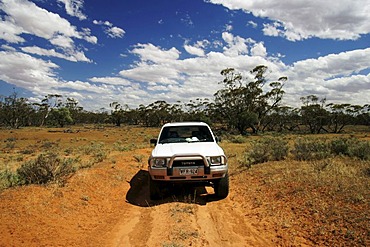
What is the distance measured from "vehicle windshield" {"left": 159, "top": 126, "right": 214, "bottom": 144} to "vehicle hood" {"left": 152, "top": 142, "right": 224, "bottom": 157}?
395mm

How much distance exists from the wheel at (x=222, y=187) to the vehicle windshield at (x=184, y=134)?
56.4 inches

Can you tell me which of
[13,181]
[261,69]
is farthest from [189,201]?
[261,69]

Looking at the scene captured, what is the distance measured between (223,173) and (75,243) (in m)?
3.30

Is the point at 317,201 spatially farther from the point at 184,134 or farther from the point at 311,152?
the point at 311,152

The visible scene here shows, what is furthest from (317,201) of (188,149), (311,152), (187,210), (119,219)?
(311,152)

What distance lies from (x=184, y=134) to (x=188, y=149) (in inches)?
73.1

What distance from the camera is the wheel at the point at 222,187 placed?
6327mm

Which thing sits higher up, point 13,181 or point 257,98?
point 257,98

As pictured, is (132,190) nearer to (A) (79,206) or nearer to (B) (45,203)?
(A) (79,206)

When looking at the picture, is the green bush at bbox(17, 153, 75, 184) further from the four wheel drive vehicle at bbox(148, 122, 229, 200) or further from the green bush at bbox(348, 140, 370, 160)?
the green bush at bbox(348, 140, 370, 160)

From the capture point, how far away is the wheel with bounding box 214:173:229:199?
20.8ft

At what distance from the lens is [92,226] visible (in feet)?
16.5

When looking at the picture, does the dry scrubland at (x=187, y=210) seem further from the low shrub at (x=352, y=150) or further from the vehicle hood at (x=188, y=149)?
the low shrub at (x=352, y=150)

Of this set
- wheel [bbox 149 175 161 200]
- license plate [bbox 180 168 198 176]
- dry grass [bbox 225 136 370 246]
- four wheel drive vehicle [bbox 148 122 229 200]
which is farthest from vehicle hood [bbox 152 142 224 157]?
dry grass [bbox 225 136 370 246]
